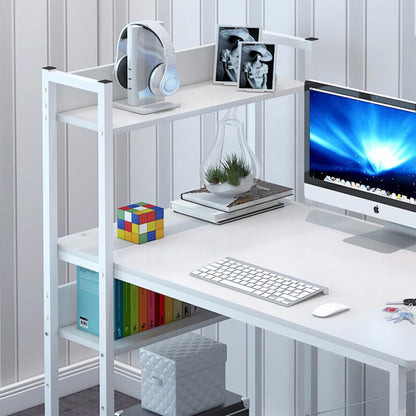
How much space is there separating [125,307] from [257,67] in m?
0.75

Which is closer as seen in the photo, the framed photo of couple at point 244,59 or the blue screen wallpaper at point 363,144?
the blue screen wallpaper at point 363,144

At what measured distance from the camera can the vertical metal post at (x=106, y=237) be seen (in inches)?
105

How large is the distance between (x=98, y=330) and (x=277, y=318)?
0.65m

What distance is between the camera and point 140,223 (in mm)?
2889

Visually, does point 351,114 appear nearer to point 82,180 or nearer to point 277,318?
point 277,318

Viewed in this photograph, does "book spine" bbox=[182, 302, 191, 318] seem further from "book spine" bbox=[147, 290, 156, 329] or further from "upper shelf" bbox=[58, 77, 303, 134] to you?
"upper shelf" bbox=[58, 77, 303, 134]

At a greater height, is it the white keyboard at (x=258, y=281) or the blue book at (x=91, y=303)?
the white keyboard at (x=258, y=281)

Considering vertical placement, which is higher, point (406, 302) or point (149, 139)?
point (149, 139)

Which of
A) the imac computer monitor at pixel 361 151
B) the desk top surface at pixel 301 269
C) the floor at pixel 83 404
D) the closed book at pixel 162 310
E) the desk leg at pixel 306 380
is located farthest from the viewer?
the floor at pixel 83 404

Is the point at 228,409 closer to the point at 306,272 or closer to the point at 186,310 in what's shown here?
the point at 186,310

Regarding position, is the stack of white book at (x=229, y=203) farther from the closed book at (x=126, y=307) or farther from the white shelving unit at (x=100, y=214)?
the closed book at (x=126, y=307)

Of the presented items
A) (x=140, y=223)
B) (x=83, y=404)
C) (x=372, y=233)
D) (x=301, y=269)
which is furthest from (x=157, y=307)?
(x=83, y=404)

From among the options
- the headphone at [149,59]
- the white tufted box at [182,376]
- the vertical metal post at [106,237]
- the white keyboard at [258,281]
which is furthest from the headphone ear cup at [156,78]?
the white tufted box at [182,376]

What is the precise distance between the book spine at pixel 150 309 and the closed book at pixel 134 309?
4 centimetres
